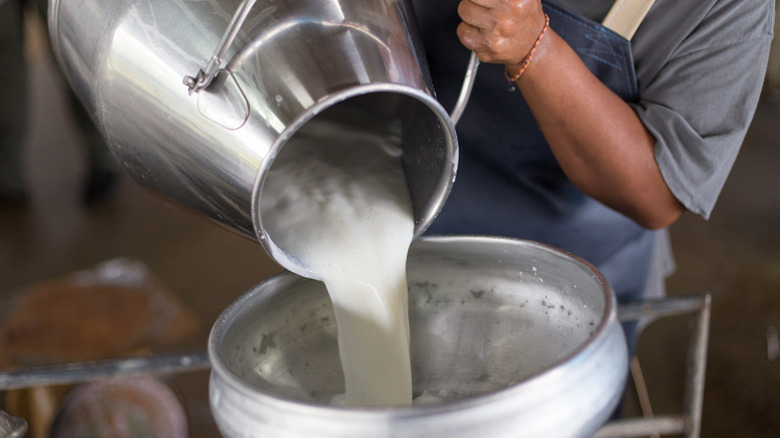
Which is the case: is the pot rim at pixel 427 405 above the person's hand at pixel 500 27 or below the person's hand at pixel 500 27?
below

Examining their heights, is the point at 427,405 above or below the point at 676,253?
above

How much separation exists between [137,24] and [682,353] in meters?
1.69

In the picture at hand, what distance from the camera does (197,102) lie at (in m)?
0.51

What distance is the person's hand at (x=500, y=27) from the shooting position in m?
0.59

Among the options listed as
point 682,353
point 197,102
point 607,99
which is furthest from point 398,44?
point 682,353

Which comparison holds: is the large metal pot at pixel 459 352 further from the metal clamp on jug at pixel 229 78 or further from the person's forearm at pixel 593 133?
the person's forearm at pixel 593 133

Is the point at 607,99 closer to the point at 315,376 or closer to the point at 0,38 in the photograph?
the point at 315,376

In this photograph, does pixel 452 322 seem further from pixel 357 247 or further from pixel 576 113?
pixel 576 113

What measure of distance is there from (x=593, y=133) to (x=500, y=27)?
0.56 ft

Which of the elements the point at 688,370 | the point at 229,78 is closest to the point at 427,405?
the point at 229,78

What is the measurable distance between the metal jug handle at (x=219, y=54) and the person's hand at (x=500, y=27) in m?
0.21

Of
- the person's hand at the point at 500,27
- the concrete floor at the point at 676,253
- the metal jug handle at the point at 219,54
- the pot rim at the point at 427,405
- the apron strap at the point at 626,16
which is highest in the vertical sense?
the apron strap at the point at 626,16

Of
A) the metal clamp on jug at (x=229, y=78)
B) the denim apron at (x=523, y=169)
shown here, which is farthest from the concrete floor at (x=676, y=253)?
the metal clamp on jug at (x=229, y=78)

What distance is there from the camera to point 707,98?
2.31ft
